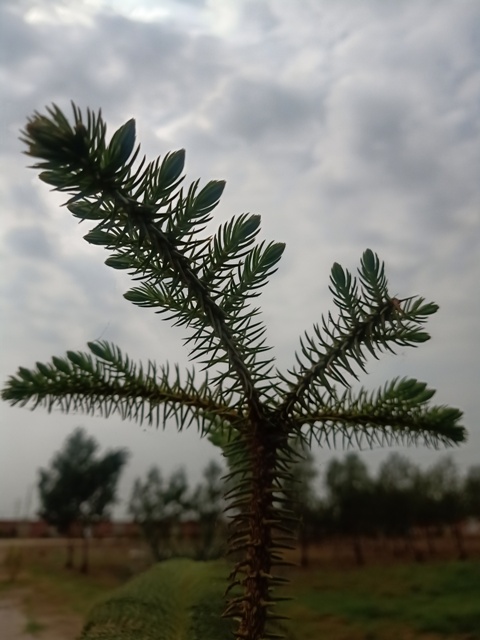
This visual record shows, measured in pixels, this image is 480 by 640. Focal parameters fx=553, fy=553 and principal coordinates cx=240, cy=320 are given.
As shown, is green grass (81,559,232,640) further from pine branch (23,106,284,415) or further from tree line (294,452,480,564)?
tree line (294,452,480,564)

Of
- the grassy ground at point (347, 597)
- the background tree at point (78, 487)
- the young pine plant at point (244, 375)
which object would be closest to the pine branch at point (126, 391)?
the young pine plant at point (244, 375)

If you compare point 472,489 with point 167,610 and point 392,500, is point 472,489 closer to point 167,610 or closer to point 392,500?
point 392,500

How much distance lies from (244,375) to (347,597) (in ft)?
2.27

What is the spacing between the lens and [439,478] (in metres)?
0.95

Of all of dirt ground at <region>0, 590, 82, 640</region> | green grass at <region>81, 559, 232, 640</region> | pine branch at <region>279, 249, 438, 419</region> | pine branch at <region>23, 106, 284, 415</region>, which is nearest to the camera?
pine branch at <region>23, 106, 284, 415</region>

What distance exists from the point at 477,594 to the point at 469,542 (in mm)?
89

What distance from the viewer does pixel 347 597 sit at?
0.88 m

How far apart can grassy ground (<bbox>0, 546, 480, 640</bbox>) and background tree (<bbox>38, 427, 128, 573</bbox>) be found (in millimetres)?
57

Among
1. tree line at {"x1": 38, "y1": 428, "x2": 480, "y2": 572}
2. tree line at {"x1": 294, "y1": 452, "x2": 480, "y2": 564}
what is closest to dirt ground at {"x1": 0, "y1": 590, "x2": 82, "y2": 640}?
tree line at {"x1": 38, "y1": 428, "x2": 480, "y2": 572}

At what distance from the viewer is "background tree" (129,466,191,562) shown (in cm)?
98

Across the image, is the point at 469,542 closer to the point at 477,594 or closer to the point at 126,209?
the point at 477,594

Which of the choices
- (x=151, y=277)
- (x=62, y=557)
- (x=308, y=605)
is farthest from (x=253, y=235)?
(x=62, y=557)

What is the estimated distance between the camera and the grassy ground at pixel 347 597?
2.61 feet

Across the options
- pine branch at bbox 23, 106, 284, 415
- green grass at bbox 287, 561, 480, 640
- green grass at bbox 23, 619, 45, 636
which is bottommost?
green grass at bbox 23, 619, 45, 636
